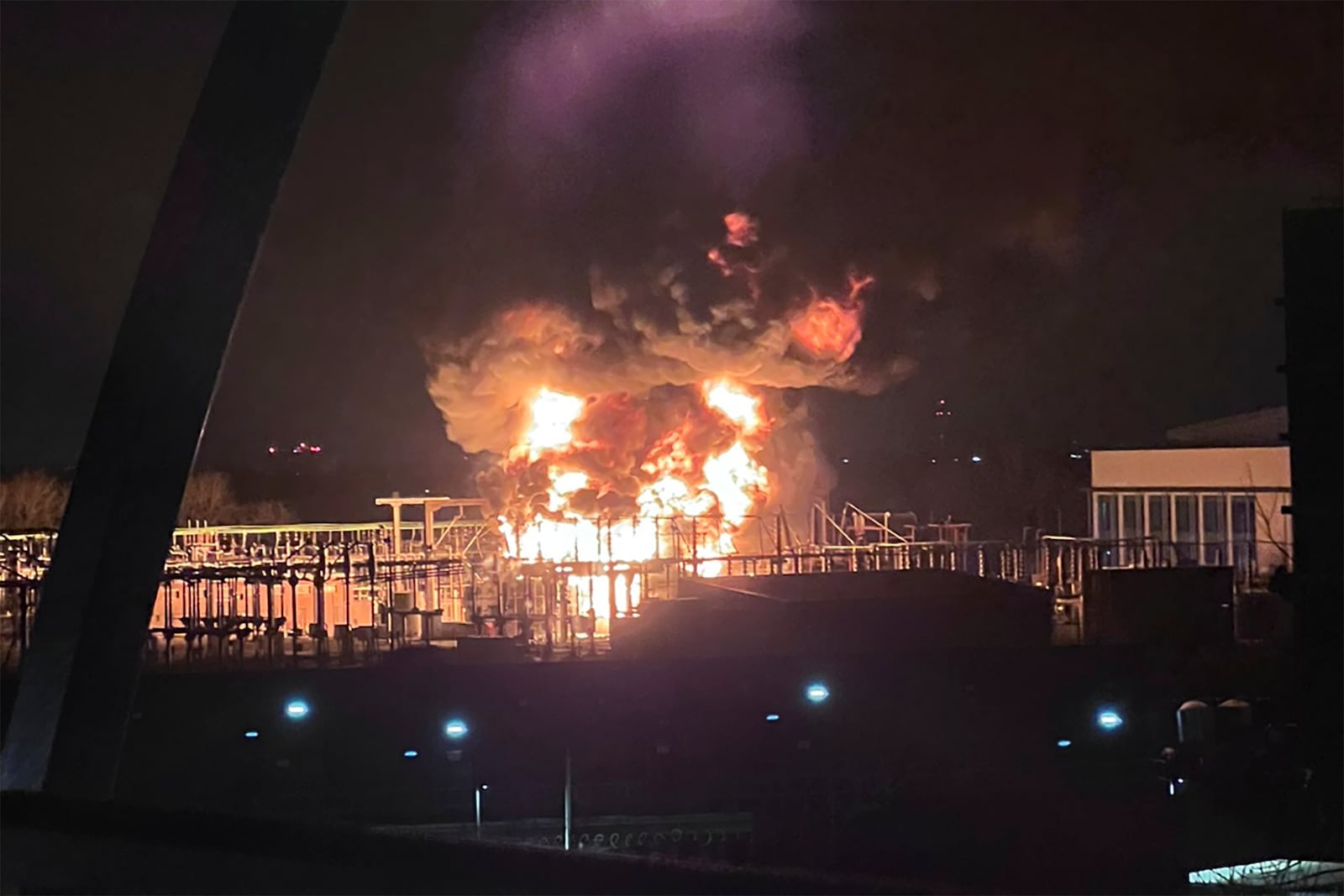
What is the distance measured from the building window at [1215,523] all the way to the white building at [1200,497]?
13 mm

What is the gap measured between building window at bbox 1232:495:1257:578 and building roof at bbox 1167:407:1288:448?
113cm

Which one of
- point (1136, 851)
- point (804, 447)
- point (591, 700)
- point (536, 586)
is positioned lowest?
point (1136, 851)

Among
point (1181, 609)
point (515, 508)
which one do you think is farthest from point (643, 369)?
point (1181, 609)

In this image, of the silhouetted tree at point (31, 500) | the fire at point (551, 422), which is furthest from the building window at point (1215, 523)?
the silhouetted tree at point (31, 500)

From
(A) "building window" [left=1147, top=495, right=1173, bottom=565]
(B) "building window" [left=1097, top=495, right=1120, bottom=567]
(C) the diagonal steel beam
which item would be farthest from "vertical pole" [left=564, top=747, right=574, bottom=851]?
(B) "building window" [left=1097, top=495, right=1120, bottom=567]

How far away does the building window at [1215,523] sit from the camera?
20.3 m

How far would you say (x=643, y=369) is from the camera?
2702 centimetres

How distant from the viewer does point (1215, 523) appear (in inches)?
854

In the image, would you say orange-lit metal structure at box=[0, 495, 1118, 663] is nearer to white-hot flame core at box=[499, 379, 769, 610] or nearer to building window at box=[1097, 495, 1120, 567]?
white-hot flame core at box=[499, 379, 769, 610]

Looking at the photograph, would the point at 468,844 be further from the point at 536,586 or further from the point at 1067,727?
the point at 536,586

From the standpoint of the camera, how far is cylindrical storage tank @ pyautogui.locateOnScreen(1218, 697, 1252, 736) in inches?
378

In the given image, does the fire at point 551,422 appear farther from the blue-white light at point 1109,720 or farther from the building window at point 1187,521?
the blue-white light at point 1109,720

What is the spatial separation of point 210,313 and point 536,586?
Result: 14598 mm

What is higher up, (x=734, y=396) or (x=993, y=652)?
(x=734, y=396)
